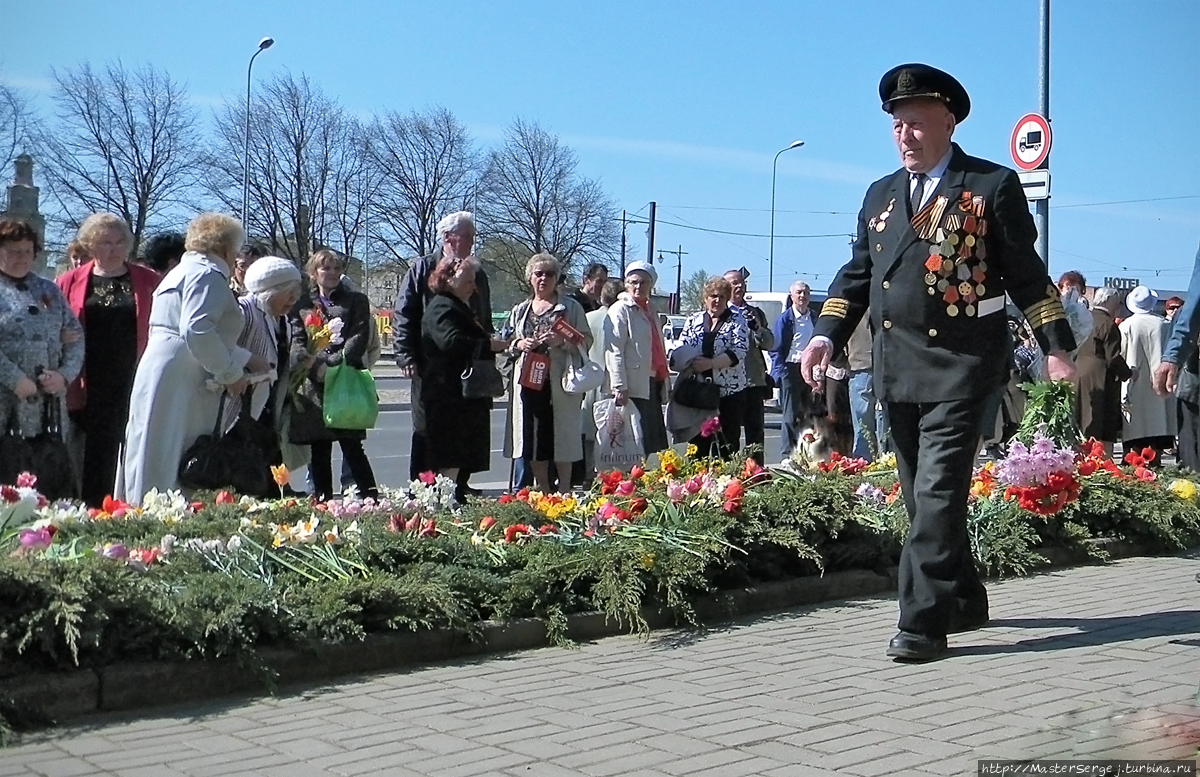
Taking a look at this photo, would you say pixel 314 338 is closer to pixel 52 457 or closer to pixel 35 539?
pixel 52 457

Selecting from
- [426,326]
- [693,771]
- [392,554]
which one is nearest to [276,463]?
[426,326]

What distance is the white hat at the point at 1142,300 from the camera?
46.0 ft

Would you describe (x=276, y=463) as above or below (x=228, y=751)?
above

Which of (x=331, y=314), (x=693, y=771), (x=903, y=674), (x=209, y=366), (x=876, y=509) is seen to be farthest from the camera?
(x=331, y=314)

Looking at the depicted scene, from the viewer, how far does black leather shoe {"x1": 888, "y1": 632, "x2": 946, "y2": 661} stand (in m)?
5.61

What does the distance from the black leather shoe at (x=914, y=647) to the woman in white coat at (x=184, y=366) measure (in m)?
3.55

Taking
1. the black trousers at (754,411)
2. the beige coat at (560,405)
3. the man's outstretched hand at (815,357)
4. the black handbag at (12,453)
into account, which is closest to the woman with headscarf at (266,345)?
the black handbag at (12,453)

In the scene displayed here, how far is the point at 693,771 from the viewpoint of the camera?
4176 mm

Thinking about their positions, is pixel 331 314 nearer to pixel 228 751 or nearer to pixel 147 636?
pixel 147 636

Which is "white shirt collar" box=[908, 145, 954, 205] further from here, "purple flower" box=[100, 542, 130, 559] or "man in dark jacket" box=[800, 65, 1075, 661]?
"purple flower" box=[100, 542, 130, 559]

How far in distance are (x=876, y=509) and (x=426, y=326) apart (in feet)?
10.0

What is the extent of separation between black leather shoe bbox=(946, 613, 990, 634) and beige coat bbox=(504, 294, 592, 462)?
4732 mm

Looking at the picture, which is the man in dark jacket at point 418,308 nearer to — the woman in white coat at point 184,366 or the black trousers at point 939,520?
the woman in white coat at point 184,366

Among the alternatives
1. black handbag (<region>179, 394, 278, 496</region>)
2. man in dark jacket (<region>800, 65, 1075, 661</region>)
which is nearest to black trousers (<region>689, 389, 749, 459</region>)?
black handbag (<region>179, 394, 278, 496</region>)
